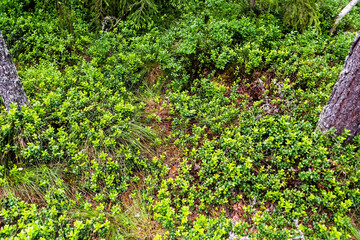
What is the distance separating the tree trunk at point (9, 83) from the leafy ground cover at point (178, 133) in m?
0.22

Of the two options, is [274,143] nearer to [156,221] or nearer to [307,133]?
[307,133]

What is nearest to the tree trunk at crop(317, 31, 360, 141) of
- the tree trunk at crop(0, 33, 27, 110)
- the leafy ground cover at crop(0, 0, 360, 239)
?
the leafy ground cover at crop(0, 0, 360, 239)

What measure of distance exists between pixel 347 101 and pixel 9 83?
534cm

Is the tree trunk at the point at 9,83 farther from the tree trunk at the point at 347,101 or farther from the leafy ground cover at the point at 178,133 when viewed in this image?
the tree trunk at the point at 347,101

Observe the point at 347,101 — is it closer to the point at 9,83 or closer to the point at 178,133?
the point at 178,133

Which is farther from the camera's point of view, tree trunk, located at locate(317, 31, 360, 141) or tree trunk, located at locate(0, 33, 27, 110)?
tree trunk, located at locate(0, 33, 27, 110)

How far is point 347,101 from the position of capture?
3.28 meters

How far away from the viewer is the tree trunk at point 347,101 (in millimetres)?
3082

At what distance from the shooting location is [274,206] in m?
3.37

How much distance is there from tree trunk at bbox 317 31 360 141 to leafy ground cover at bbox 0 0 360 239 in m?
0.23

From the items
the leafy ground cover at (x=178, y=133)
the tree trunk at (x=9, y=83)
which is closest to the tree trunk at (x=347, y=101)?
the leafy ground cover at (x=178, y=133)

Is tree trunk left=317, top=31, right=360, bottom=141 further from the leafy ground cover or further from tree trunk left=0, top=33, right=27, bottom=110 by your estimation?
tree trunk left=0, top=33, right=27, bottom=110

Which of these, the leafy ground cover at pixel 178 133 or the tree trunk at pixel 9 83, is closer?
the leafy ground cover at pixel 178 133

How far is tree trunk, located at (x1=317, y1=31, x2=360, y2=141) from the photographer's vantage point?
10.1 ft
